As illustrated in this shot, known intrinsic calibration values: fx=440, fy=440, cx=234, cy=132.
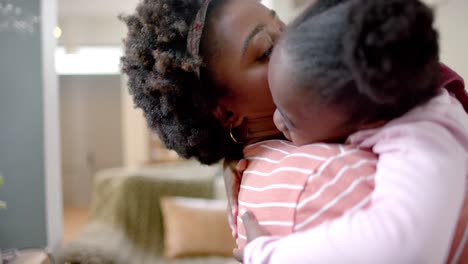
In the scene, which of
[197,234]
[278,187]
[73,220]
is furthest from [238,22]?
[73,220]

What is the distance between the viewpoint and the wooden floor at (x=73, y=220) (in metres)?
3.14

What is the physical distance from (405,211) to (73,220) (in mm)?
3430

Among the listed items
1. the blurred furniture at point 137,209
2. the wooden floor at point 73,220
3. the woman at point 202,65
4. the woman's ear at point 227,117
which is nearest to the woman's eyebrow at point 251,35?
the woman at point 202,65

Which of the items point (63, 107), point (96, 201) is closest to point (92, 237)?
point (96, 201)

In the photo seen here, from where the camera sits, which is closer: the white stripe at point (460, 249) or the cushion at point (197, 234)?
the white stripe at point (460, 249)

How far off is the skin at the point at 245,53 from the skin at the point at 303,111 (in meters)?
0.14

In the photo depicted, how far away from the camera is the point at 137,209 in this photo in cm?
242

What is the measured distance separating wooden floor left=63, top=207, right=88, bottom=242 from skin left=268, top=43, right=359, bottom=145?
9.36 ft

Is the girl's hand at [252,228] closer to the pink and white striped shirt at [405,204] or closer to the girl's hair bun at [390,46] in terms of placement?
the pink and white striped shirt at [405,204]

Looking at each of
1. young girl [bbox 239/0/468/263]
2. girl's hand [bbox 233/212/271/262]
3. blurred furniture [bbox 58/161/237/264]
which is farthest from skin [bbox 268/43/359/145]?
blurred furniture [bbox 58/161/237/264]

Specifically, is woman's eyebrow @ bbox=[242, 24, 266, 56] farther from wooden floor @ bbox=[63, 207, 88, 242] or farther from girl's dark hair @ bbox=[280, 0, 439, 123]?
wooden floor @ bbox=[63, 207, 88, 242]

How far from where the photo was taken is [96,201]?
8.25ft

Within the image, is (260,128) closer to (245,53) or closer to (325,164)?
(245,53)

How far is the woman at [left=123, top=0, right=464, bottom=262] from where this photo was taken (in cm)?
62
